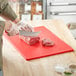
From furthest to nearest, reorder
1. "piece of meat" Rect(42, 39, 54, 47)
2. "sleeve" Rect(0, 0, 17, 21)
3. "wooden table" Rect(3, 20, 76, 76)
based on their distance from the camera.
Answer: "piece of meat" Rect(42, 39, 54, 47), "sleeve" Rect(0, 0, 17, 21), "wooden table" Rect(3, 20, 76, 76)

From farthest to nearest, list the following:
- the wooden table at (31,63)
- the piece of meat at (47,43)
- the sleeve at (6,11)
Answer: the piece of meat at (47,43), the sleeve at (6,11), the wooden table at (31,63)

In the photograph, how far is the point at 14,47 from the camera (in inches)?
66.6

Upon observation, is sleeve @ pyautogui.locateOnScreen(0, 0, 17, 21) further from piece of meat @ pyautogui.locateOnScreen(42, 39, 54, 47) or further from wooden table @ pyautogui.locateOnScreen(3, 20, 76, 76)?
piece of meat @ pyautogui.locateOnScreen(42, 39, 54, 47)

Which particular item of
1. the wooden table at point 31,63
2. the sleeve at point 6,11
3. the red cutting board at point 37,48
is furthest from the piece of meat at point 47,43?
the sleeve at point 6,11

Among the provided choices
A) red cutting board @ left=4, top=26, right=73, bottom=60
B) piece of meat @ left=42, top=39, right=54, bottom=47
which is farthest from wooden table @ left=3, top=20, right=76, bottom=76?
piece of meat @ left=42, top=39, right=54, bottom=47

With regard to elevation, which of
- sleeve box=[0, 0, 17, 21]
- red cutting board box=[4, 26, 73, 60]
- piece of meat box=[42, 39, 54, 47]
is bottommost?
red cutting board box=[4, 26, 73, 60]

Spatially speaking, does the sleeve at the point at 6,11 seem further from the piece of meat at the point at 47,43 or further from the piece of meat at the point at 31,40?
the piece of meat at the point at 47,43

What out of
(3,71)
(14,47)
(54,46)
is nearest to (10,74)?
(3,71)

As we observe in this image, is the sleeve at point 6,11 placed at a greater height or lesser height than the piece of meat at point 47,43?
greater

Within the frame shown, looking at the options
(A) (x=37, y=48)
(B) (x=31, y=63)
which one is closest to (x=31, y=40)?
(A) (x=37, y=48)

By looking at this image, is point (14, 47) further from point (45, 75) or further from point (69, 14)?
point (69, 14)

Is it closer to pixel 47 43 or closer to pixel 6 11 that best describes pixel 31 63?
pixel 47 43

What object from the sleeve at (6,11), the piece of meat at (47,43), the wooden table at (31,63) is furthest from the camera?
the piece of meat at (47,43)

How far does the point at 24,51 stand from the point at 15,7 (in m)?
1.60
